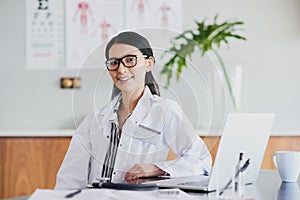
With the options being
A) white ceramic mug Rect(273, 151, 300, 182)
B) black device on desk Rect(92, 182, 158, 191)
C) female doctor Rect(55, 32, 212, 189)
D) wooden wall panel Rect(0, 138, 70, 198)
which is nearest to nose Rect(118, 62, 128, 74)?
female doctor Rect(55, 32, 212, 189)

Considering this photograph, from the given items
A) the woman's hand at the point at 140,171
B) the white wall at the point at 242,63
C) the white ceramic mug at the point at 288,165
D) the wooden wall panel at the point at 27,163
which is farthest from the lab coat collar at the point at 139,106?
the white wall at the point at 242,63

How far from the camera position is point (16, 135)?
2.92 metres

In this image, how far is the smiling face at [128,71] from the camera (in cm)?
136

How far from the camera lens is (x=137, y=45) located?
137cm

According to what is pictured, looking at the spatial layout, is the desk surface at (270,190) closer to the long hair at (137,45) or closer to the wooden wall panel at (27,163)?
the long hair at (137,45)

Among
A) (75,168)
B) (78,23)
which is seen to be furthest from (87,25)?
(75,168)

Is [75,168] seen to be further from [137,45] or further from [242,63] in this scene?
[242,63]

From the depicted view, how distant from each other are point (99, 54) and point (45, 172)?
1.65m

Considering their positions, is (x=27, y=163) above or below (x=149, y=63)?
below

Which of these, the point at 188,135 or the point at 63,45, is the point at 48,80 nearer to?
the point at 63,45

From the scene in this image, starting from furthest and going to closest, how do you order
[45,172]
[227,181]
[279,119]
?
[279,119] < [45,172] < [227,181]

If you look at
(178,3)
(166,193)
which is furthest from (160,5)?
(166,193)

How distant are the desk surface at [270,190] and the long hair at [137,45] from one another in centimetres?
33

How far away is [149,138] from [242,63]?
1.98 m
